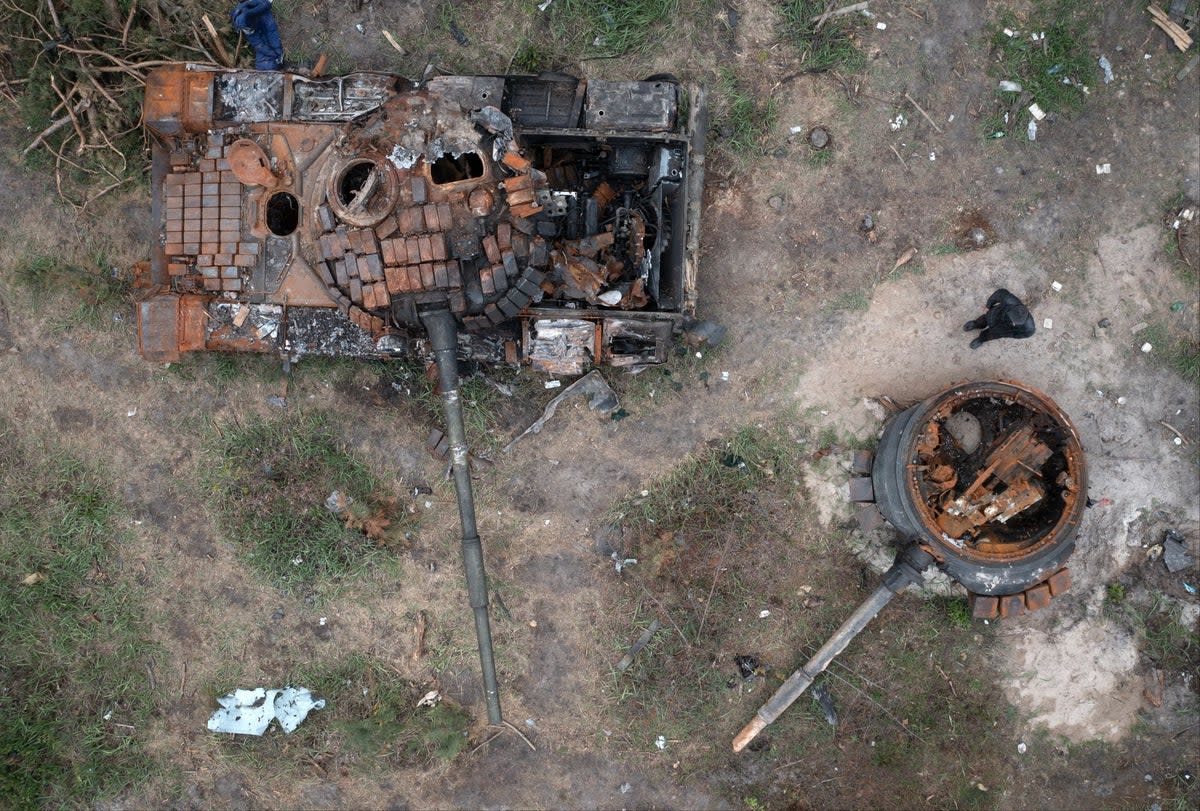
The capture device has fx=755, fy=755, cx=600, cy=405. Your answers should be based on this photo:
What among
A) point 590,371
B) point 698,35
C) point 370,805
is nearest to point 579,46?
point 698,35

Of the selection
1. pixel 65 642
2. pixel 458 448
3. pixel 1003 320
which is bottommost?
pixel 65 642

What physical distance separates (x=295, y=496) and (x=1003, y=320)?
6.95 metres

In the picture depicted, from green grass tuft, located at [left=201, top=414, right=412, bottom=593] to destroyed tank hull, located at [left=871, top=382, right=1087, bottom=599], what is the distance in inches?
190

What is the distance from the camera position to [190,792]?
776 centimetres

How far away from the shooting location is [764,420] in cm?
750

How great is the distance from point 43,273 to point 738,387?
698 centimetres

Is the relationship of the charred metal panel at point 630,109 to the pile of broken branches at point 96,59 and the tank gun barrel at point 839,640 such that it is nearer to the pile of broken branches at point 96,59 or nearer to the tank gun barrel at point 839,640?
Answer: the pile of broken branches at point 96,59

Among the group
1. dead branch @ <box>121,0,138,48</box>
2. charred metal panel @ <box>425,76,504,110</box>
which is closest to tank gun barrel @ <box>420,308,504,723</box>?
charred metal panel @ <box>425,76,504,110</box>

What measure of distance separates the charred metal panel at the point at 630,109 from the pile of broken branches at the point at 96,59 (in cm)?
360

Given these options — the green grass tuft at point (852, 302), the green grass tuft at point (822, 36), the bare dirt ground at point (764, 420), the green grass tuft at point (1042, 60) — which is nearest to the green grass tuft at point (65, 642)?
the bare dirt ground at point (764, 420)

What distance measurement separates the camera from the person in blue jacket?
22.9ft

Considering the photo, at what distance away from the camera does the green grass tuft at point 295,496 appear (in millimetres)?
7539

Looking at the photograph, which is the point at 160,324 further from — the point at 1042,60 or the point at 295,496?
the point at 1042,60

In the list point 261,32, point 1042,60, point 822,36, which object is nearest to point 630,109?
point 822,36
